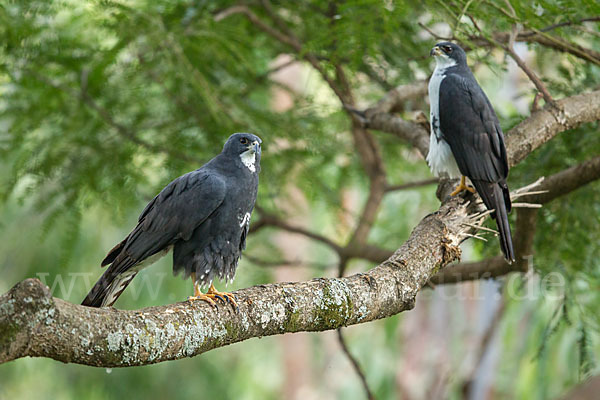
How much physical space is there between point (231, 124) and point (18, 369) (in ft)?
27.9

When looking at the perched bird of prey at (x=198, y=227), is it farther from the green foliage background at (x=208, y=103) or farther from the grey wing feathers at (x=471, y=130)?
the grey wing feathers at (x=471, y=130)

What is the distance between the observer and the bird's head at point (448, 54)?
13.4 ft

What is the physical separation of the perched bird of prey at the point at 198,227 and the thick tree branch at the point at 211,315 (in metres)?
0.74

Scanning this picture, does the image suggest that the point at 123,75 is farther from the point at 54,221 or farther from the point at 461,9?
the point at 461,9

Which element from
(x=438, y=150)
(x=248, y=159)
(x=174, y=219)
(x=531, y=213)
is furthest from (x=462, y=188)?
(x=174, y=219)

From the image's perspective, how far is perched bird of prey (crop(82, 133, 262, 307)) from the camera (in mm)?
3117

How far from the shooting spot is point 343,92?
522cm

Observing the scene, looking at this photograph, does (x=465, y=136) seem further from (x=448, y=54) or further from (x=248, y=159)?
(x=248, y=159)

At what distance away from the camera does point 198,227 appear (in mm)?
3256

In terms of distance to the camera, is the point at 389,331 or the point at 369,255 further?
the point at 389,331

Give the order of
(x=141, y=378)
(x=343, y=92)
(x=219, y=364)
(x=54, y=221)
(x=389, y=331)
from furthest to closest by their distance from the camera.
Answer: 1. (x=219, y=364)
2. (x=141, y=378)
3. (x=389, y=331)
4. (x=343, y=92)
5. (x=54, y=221)

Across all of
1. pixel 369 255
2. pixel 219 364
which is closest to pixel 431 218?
pixel 369 255

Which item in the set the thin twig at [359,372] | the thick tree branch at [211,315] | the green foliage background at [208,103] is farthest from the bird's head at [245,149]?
the thin twig at [359,372]

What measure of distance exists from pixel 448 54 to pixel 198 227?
2074 mm
